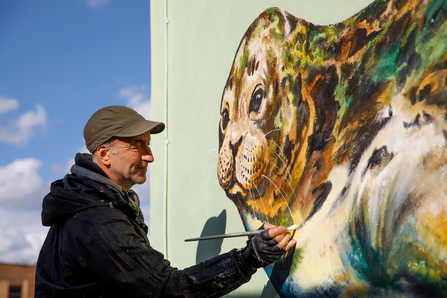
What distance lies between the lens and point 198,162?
102 inches

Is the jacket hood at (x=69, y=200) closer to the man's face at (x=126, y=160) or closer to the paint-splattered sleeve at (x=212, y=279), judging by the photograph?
the man's face at (x=126, y=160)

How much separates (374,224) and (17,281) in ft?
24.6

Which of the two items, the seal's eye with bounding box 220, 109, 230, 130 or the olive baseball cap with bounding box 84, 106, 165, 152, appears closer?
the olive baseball cap with bounding box 84, 106, 165, 152

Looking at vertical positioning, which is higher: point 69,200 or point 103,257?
point 69,200

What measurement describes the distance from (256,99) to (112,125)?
725 millimetres

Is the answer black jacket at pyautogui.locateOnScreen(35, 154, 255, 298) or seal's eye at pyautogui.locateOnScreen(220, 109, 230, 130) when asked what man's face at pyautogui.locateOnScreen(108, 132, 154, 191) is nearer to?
black jacket at pyautogui.locateOnScreen(35, 154, 255, 298)

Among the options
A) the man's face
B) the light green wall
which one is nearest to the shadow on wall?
the light green wall

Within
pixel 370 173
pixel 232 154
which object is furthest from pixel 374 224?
pixel 232 154

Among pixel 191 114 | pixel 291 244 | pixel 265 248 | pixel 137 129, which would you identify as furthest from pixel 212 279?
pixel 191 114

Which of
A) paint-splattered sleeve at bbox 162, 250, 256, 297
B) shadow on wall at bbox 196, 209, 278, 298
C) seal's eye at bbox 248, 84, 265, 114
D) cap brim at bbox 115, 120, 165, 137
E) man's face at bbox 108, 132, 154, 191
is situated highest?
seal's eye at bbox 248, 84, 265, 114

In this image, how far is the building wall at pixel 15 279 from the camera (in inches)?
268

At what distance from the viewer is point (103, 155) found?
1.89 m

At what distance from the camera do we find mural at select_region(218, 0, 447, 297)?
1.04 metres

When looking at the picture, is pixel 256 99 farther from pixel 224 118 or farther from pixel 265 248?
pixel 265 248
